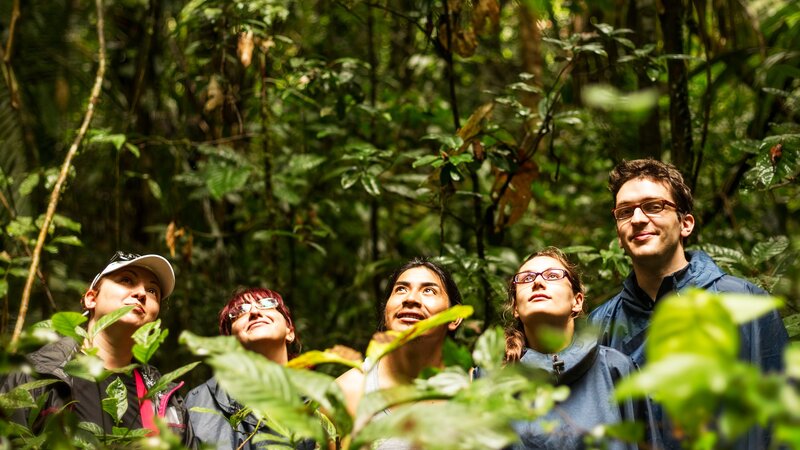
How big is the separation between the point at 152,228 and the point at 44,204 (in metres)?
0.74

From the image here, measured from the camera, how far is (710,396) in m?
0.79

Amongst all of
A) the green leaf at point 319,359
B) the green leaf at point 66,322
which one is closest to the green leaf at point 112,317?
the green leaf at point 66,322

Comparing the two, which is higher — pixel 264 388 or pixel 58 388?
pixel 264 388

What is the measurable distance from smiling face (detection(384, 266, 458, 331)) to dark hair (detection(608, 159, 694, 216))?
2.50ft

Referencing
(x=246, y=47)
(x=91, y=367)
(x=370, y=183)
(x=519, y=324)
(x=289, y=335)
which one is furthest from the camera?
(x=246, y=47)

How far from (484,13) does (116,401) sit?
109 inches

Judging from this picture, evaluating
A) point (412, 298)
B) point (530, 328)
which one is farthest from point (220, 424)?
point (530, 328)

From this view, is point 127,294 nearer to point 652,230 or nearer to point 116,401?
point 116,401

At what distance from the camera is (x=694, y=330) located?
830 millimetres

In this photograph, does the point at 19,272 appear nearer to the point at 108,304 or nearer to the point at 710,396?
the point at 108,304

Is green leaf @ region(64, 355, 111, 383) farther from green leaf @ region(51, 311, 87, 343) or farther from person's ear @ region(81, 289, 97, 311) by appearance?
person's ear @ region(81, 289, 97, 311)

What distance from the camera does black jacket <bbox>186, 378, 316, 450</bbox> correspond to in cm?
272

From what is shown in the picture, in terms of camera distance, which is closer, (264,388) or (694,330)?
(694,330)

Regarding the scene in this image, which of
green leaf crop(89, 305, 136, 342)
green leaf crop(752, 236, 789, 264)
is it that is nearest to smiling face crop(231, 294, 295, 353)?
green leaf crop(89, 305, 136, 342)
